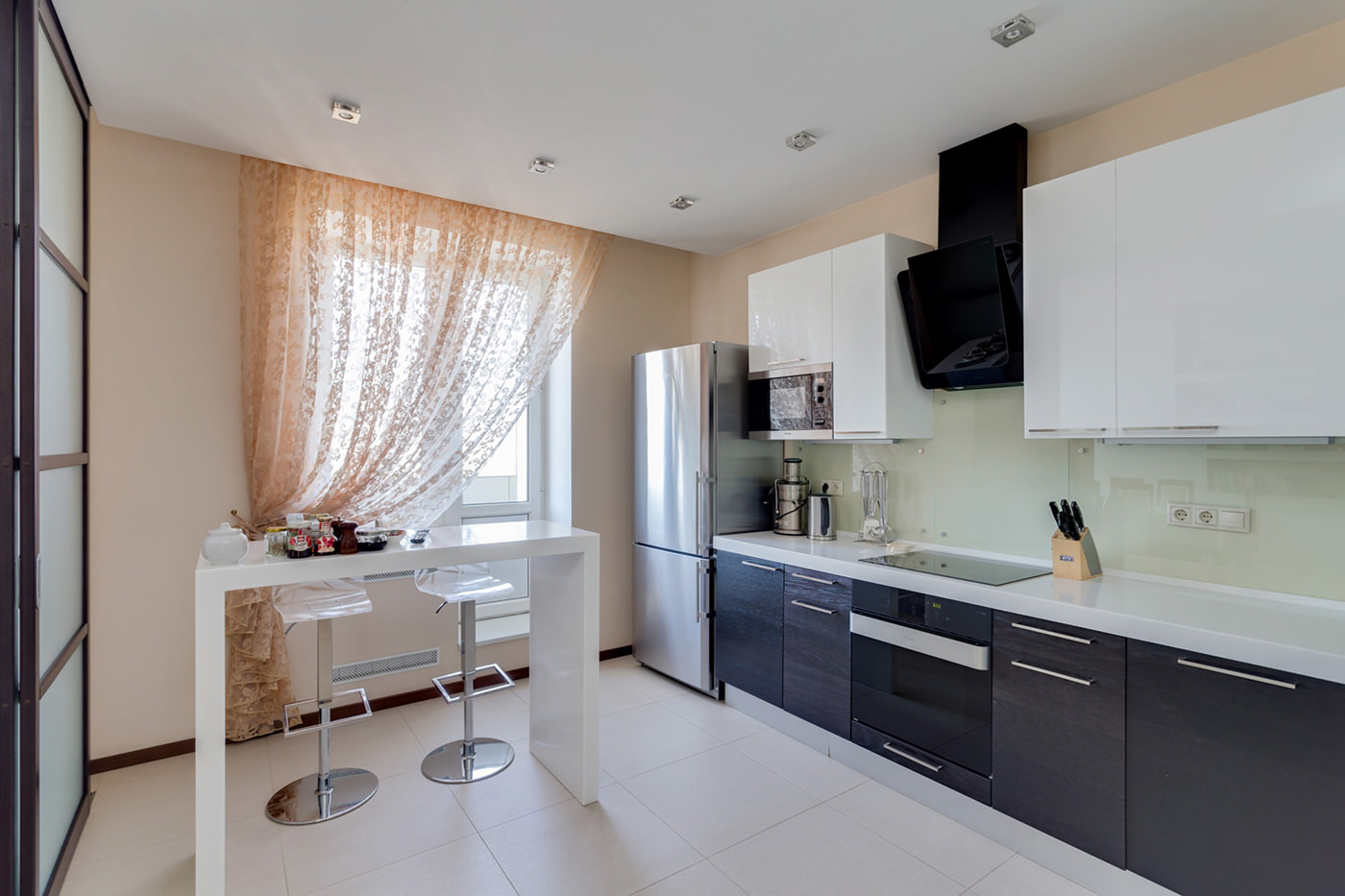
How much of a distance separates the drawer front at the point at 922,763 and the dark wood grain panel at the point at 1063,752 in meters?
0.07

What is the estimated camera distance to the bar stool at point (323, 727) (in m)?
2.26

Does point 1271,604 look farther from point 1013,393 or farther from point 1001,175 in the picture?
point 1001,175

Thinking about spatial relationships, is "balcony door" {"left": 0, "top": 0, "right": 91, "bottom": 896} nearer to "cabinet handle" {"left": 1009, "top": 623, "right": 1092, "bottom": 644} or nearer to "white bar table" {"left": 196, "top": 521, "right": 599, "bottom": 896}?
"white bar table" {"left": 196, "top": 521, "right": 599, "bottom": 896}

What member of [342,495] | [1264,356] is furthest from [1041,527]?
[342,495]

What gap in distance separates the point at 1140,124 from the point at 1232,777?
212cm

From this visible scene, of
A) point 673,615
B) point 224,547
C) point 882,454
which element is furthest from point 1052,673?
point 224,547

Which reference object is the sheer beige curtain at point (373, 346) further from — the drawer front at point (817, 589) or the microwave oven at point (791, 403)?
the drawer front at point (817, 589)

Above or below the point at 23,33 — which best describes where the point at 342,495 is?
below

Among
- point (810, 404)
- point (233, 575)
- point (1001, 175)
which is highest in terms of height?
point (1001, 175)

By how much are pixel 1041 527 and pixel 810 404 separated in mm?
1124

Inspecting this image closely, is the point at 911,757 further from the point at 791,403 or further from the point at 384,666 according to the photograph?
the point at 384,666

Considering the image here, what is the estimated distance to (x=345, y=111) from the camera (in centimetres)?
232

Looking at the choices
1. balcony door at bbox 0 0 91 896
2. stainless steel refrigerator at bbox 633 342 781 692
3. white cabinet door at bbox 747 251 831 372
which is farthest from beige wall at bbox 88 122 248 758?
white cabinet door at bbox 747 251 831 372

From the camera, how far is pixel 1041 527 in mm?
2537
